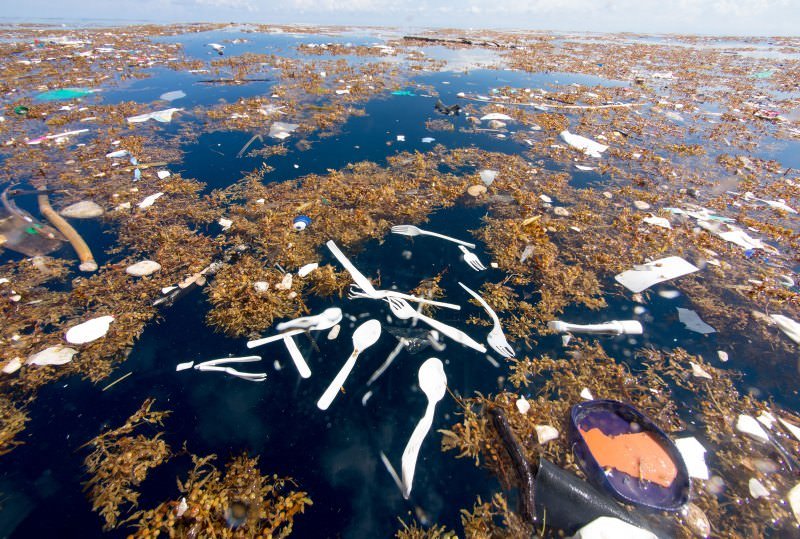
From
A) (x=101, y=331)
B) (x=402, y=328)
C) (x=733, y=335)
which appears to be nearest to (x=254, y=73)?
(x=101, y=331)

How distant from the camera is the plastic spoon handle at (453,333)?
136 inches

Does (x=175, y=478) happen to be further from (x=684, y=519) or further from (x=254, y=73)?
(x=254, y=73)

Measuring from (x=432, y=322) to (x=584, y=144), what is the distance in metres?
8.20

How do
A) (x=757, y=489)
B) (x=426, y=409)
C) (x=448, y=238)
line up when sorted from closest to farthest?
1. (x=757, y=489)
2. (x=426, y=409)
3. (x=448, y=238)

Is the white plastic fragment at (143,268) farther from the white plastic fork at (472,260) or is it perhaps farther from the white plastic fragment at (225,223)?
the white plastic fork at (472,260)

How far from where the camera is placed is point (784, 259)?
4.95 metres

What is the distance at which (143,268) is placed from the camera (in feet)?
13.8

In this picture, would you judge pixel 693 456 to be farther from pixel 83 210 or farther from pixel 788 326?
pixel 83 210

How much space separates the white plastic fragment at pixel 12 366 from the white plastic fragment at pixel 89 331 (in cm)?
38

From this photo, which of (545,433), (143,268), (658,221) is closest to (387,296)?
(545,433)

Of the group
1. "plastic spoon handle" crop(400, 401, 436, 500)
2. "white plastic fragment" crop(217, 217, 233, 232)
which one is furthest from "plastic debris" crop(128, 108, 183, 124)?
"plastic spoon handle" crop(400, 401, 436, 500)

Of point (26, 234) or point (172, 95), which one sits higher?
point (172, 95)

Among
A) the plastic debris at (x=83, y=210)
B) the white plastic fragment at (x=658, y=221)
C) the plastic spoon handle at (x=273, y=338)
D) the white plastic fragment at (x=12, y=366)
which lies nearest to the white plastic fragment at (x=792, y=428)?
the white plastic fragment at (x=658, y=221)

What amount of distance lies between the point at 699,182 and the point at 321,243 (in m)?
9.00
